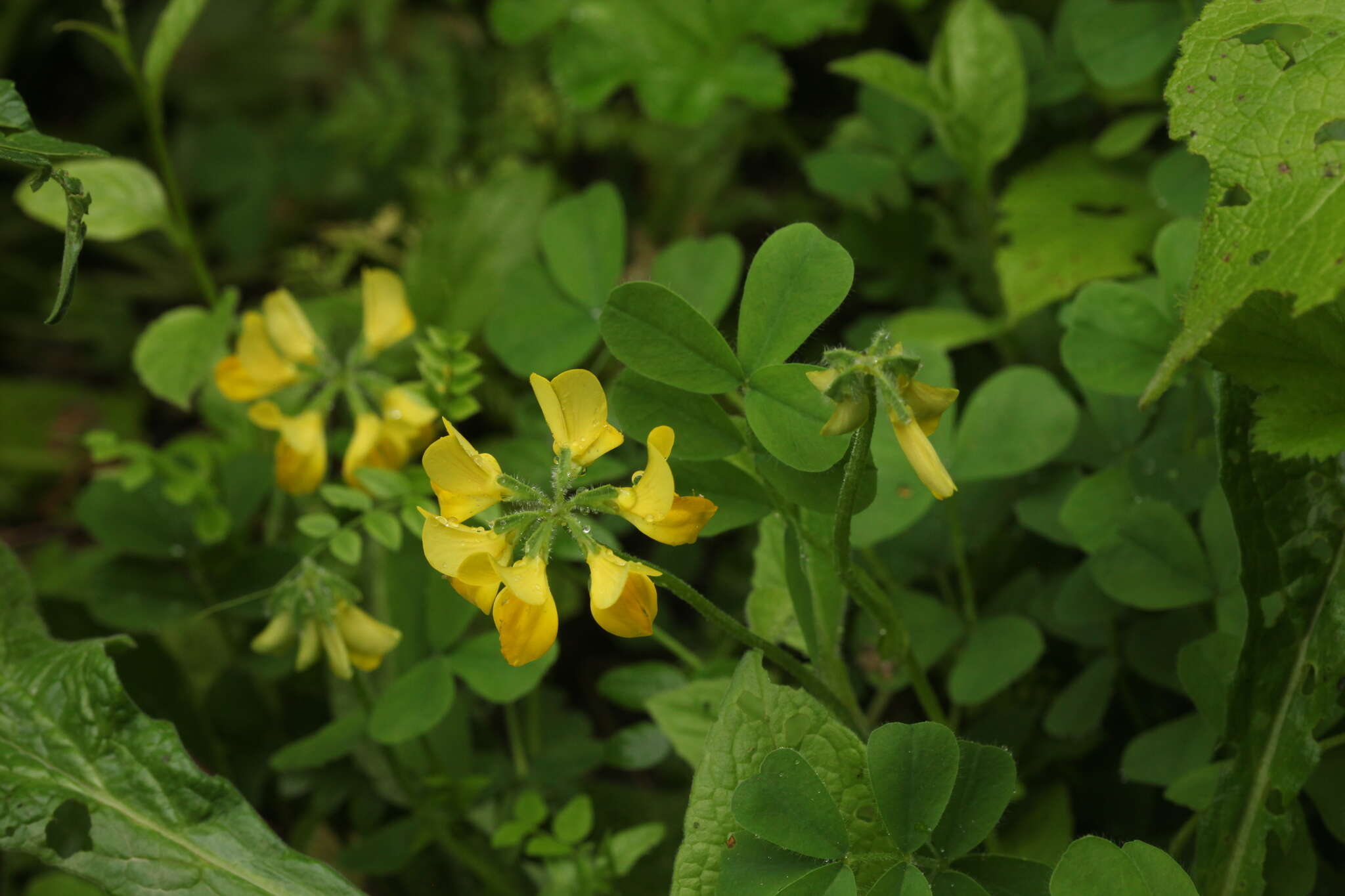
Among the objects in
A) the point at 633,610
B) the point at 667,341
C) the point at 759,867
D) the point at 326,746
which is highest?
the point at 667,341

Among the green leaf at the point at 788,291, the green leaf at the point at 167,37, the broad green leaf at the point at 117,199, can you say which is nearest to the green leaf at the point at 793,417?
the green leaf at the point at 788,291

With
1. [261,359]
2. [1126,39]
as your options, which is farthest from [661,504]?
[1126,39]

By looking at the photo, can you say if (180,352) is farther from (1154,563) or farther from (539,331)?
(1154,563)

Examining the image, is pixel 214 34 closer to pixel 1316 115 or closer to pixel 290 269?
pixel 290 269

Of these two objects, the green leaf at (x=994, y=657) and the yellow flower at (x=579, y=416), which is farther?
the green leaf at (x=994, y=657)

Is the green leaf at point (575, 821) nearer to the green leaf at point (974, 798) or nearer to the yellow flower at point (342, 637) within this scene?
the yellow flower at point (342, 637)

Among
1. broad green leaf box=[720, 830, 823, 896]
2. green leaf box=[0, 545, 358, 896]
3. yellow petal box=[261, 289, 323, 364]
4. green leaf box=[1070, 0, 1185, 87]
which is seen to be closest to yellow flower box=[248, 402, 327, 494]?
yellow petal box=[261, 289, 323, 364]

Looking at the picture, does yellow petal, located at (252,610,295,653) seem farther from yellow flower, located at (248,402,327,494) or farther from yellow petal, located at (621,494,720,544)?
yellow petal, located at (621,494,720,544)
